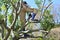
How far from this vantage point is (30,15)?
659cm

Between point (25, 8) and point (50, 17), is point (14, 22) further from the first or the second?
point (50, 17)

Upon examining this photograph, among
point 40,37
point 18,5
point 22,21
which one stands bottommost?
point 40,37

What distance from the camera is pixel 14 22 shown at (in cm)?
572

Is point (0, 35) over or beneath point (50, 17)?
beneath

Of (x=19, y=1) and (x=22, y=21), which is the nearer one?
(x=19, y=1)

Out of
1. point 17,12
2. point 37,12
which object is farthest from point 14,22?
point 37,12

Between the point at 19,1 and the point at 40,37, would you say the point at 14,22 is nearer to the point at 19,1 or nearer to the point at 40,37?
the point at 19,1

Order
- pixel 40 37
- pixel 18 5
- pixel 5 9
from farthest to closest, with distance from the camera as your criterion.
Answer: pixel 40 37 → pixel 5 9 → pixel 18 5

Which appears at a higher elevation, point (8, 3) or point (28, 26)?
point (8, 3)

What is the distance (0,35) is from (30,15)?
101cm

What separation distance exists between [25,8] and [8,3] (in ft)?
2.18

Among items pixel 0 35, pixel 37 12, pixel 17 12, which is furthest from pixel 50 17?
pixel 0 35

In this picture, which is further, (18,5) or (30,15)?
(30,15)

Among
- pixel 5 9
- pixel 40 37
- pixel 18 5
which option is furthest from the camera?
pixel 40 37
